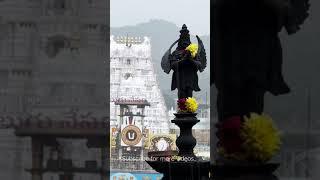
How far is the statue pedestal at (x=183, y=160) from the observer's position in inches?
303

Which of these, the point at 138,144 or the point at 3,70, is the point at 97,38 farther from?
the point at 138,144

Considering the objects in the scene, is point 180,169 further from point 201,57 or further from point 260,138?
point 260,138

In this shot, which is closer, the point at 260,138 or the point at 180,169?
the point at 260,138

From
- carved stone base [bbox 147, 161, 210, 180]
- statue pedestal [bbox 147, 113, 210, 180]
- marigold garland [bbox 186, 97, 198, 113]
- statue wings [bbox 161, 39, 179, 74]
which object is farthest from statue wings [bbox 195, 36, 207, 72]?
carved stone base [bbox 147, 161, 210, 180]

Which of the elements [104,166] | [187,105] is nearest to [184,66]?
[187,105]

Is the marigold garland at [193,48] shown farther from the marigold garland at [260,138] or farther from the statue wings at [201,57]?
the marigold garland at [260,138]

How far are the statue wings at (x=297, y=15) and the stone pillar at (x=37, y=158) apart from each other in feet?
6.64

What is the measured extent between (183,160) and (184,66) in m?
1.33

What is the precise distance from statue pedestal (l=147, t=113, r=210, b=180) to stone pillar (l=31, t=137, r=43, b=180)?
3.68 m

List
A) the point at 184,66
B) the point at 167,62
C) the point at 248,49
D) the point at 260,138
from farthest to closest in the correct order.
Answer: the point at 167,62 → the point at 184,66 → the point at 248,49 → the point at 260,138

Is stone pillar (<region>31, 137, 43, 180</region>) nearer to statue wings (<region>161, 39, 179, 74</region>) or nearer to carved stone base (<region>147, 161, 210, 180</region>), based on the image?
carved stone base (<region>147, 161, 210, 180</region>)

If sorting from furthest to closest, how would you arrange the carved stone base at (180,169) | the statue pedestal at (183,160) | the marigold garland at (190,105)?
the marigold garland at (190,105) < the statue pedestal at (183,160) < the carved stone base at (180,169)

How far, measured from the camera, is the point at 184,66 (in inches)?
312

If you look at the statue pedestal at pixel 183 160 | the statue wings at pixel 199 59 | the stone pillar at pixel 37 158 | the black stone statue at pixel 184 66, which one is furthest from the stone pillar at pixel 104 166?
the statue wings at pixel 199 59
